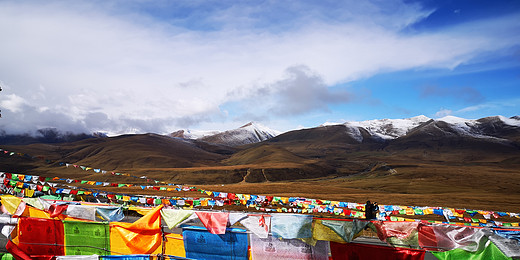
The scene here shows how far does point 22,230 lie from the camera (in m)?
10.7

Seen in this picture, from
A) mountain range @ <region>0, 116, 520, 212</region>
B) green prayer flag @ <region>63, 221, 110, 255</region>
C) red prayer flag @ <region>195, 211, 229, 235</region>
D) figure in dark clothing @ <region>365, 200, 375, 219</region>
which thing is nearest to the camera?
red prayer flag @ <region>195, 211, 229, 235</region>

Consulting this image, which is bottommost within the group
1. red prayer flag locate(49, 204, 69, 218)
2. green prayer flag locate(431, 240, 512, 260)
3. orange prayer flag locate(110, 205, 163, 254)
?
green prayer flag locate(431, 240, 512, 260)

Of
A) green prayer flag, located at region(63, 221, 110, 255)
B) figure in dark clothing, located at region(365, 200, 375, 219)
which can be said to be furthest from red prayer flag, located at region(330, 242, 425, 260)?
green prayer flag, located at region(63, 221, 110, 255)

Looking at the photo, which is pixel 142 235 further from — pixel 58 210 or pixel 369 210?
pixel 369 210

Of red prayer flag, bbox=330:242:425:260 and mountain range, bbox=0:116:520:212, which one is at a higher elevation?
mountain range, bbox=0:116:520:212

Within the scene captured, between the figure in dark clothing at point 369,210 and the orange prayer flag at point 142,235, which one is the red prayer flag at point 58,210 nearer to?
the orange prayer flag at point 142,235

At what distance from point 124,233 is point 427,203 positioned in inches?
1620

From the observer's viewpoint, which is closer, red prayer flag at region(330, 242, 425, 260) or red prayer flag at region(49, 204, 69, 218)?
red prayer flag at region(330, 242, 425, 260)

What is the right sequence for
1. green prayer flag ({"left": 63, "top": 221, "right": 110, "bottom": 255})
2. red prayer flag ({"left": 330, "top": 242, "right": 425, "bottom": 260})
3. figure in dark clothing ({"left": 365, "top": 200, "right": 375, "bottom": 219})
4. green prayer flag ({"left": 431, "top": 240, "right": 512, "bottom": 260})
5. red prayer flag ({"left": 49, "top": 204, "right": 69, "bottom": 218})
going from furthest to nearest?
red prayer flag ({"left": 49, "top": 204, "right": 69, "bottom": 218}) < figure in dark clothing ({"left": 365, "top": 200, "right": 375, "bottom": 219}) < green prayer flag ({"left": 63, "top": 221, "right": 110, "bottom": 255}) < red prayer flag ({"left": 330, "top": 242, "right": 425, "bottom": 260}) < green prayer flag ({"left": 431, "top": 240, "right": 512, "bottom": 260})

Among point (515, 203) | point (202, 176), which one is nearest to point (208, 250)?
point (515, 203)

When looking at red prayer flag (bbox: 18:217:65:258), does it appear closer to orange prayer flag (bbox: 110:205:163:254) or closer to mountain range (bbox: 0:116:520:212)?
orange prayer flag (bbox: 110:205:163:254)

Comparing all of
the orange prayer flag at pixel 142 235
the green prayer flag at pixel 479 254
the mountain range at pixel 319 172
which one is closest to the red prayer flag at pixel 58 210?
the orange prayer flag at pixel 142 235

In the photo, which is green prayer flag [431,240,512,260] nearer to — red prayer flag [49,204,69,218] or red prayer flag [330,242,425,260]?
red prayer flag [330,242,425,260]

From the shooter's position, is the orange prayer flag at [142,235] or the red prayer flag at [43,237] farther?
the red prayer flag at [43,237]
